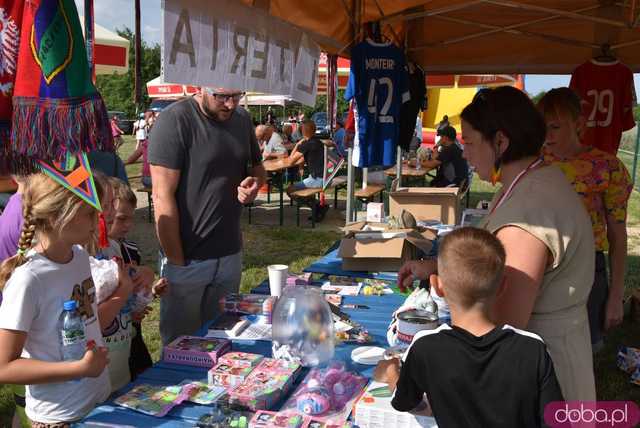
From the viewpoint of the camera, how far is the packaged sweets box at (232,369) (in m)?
1.70

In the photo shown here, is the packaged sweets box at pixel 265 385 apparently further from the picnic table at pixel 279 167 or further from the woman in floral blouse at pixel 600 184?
the picnic table at pixel 279 167

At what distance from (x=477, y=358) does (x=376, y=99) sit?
2.79m

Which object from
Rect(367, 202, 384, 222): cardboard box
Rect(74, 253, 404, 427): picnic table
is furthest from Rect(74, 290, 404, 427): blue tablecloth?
Rect(367, 202, 384, 222): cardboard box

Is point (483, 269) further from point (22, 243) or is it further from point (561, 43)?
point (561, 43)

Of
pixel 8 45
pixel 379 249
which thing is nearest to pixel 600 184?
pixel 379 249

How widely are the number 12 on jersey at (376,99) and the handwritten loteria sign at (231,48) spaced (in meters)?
1.28

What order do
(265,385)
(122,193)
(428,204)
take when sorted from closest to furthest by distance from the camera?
(265,385), (122,193), (428,204)

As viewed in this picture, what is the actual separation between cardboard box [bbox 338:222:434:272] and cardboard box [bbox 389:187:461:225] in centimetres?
143

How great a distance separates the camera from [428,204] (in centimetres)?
484

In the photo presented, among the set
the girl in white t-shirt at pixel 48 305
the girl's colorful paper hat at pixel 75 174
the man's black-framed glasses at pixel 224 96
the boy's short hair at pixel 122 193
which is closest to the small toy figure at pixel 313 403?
the girl in white t-shirt at pixel 48 305

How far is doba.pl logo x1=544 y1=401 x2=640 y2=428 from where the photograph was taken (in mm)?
1273

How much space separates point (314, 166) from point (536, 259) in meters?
7.57

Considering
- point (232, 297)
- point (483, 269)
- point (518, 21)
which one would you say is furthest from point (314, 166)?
point (483, 269)

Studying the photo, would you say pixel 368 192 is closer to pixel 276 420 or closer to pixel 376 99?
pixel 376 99
